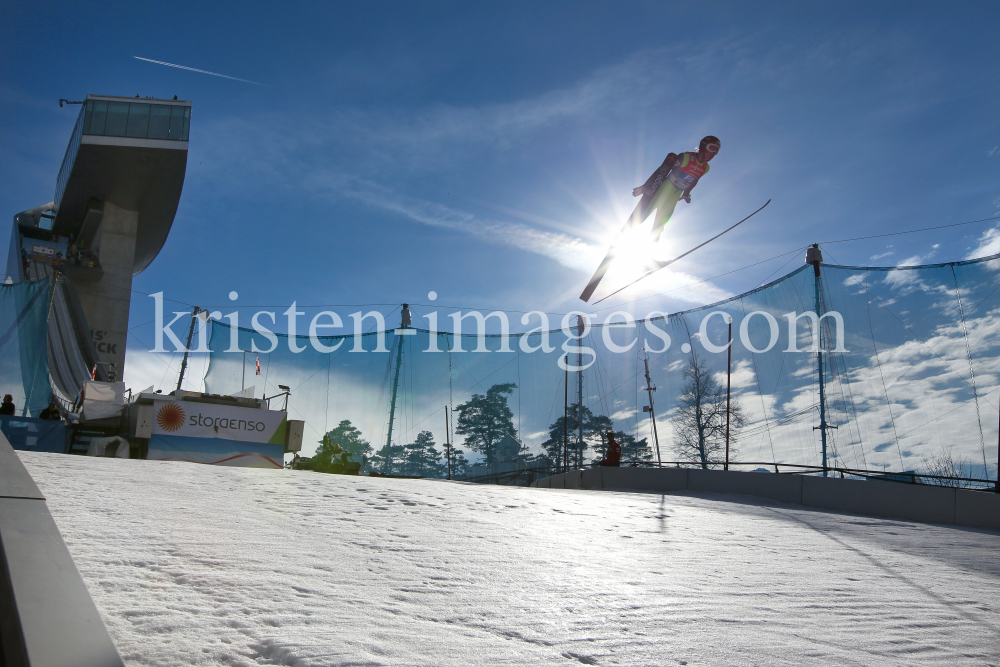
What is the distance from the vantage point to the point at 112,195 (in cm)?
3309

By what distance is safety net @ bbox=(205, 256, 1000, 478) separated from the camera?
13156 mm

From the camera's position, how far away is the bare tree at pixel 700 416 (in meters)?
17.0

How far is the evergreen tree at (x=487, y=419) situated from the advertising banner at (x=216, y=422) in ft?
18.4

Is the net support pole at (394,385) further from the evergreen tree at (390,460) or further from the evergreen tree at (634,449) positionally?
the evergreen tree at (634,449)

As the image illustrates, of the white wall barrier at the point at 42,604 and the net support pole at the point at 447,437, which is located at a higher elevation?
the net support pole at the point at 447,437

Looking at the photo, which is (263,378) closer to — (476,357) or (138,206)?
(476,357)

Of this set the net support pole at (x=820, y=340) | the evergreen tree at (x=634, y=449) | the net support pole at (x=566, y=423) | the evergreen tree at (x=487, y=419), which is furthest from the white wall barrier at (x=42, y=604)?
the evergreen tree at (x=487, y=419)

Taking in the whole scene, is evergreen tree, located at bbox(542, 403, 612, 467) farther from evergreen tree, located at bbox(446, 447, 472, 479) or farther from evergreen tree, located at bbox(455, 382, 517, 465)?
evergreen tree, located at bbox(446, 447, 472, 479)

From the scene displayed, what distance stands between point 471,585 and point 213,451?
48.1 ft

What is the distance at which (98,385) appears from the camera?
15797mm

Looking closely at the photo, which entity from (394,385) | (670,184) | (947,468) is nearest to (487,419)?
(394,385)

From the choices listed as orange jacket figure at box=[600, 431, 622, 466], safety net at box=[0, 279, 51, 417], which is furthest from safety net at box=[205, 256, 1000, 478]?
safety net at box=[0, 279, 51, 417]

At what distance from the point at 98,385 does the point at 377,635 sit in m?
16.4

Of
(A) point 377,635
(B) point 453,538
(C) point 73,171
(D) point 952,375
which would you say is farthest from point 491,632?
(C) point 73,171
